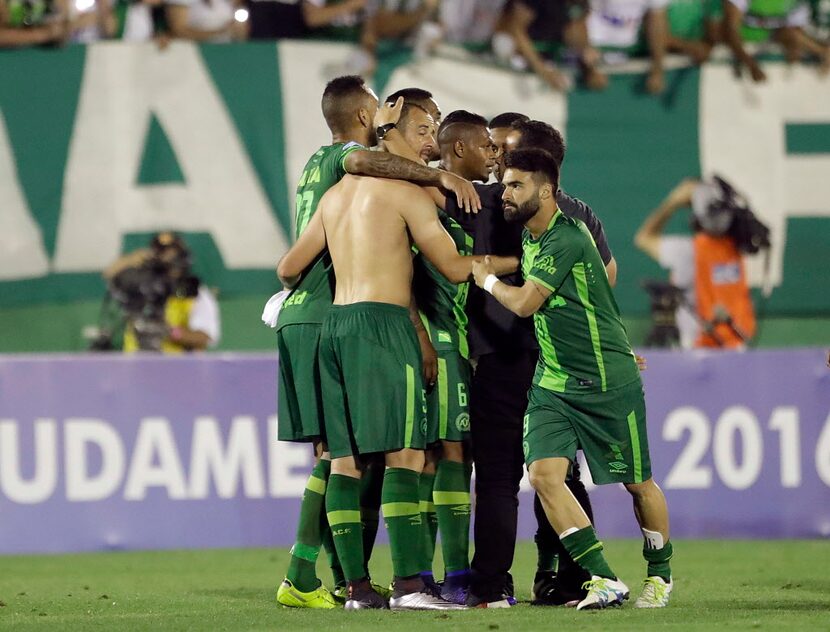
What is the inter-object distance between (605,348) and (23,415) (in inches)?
193

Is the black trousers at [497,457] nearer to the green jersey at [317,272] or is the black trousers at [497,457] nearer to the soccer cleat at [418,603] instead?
the soccer cleat at [418,603]

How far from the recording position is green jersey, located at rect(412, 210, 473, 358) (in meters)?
6.94

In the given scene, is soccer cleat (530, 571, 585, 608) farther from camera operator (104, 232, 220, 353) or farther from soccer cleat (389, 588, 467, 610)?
camera operator (104, 232, 220, 353)

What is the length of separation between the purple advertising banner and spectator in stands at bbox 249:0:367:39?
394cm

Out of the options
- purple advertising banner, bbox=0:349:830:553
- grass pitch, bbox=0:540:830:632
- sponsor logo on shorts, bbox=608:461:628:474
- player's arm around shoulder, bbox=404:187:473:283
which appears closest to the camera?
grass pitch, bbox=0:540:830:632

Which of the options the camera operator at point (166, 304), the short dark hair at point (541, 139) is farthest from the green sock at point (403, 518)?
the camera operator at point (166, 304)

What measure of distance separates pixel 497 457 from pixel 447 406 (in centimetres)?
32

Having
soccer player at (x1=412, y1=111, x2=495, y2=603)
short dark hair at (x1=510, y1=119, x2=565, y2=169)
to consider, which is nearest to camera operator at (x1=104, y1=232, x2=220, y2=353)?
soccer player at (x1=412, y1=111, x2=495, y2=603)

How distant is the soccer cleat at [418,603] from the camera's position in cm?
657

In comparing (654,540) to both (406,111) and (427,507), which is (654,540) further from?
(406,111)

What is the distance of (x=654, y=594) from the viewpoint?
6539 mm

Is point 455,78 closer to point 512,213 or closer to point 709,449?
point 709,449

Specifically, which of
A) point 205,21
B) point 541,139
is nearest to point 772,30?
point 205,21

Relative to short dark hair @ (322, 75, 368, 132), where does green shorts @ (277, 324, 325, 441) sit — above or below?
below
